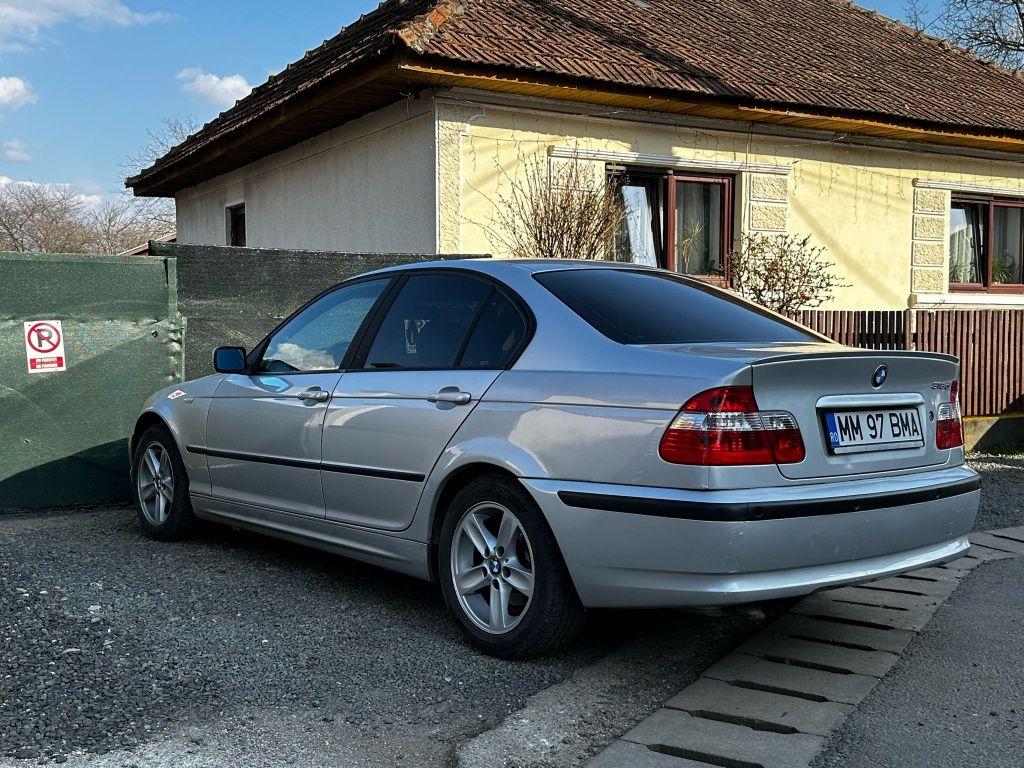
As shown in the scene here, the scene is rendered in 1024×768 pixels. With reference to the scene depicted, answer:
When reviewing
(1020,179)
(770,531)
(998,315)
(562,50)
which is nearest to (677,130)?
(562,50)

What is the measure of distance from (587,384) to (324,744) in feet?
4.89

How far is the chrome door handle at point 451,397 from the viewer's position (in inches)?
169

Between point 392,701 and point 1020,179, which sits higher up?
point 1020,179

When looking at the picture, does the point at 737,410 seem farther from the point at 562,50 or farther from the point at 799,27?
the point at 799,27

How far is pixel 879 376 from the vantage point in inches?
155

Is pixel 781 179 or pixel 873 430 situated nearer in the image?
pixel 873 430

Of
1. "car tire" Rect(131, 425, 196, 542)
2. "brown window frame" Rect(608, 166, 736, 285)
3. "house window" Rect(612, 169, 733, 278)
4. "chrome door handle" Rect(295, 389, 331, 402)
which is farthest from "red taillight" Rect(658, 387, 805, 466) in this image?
"brown window frame" Rect(608, 166, 736, 285)

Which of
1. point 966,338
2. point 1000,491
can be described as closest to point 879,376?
point 1000,491

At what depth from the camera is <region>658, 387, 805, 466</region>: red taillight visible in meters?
→ 3.53

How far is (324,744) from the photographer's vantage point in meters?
3.30

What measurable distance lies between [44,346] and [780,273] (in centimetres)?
700

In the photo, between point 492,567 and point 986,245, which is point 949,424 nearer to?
point 492,567

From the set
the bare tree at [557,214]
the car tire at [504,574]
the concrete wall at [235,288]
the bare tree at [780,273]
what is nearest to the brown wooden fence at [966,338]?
the bare tree at [780,273]

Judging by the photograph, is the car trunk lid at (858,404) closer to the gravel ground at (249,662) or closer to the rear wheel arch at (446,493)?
the gravel ground at (249,662)
